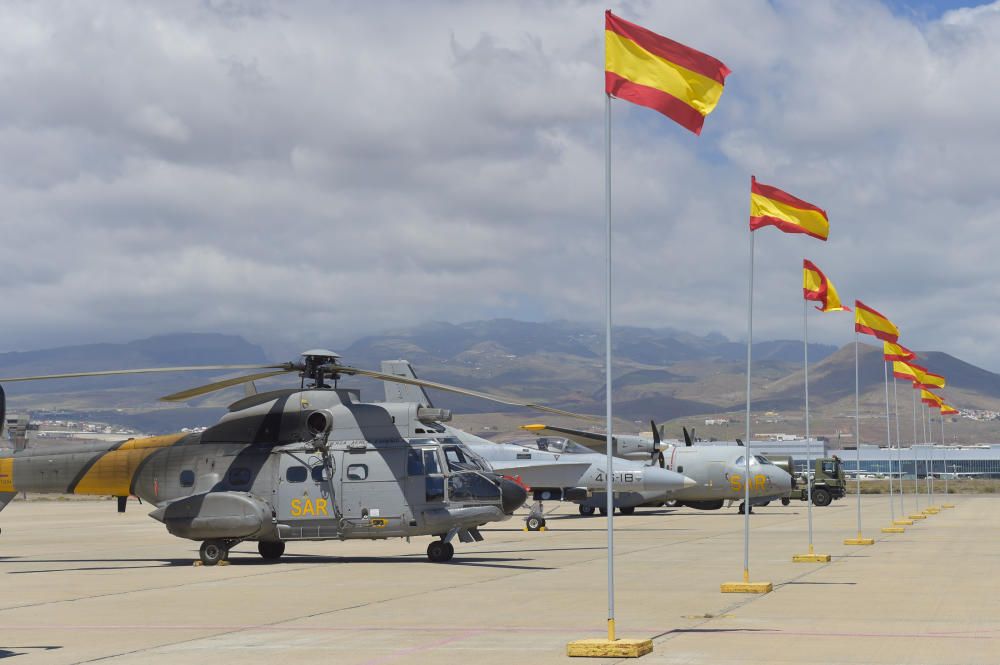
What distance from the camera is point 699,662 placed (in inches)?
523

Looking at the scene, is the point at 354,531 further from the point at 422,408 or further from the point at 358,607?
the point at 358,607

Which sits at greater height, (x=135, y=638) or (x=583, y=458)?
(x=583, y=458)

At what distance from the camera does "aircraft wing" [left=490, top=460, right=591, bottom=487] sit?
51219 millimetres

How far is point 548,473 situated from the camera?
51.4 meters

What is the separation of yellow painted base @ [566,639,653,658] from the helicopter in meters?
13.1

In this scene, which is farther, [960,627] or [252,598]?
[252,598]

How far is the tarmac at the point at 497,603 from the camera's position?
1451cm

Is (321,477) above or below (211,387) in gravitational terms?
below

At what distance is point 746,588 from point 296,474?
10835 millimetres

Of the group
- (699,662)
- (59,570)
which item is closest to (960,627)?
(699,662)

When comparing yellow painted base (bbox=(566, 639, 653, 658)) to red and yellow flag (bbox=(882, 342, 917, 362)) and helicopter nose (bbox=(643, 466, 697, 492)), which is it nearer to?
red and yellow flag (bbox=(882, 342, 917, 362))

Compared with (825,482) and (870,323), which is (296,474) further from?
(825,482)

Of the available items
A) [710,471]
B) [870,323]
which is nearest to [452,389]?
[870,323]

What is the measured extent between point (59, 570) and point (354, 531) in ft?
21.7
